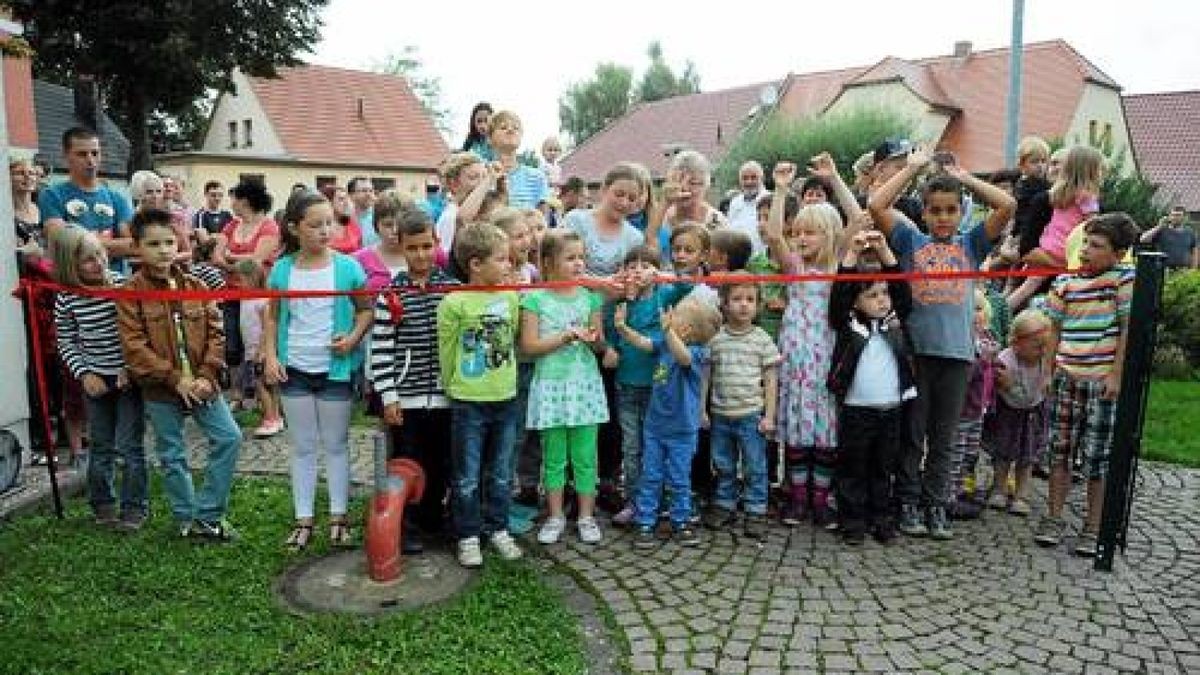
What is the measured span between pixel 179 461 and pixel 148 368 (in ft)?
1.83

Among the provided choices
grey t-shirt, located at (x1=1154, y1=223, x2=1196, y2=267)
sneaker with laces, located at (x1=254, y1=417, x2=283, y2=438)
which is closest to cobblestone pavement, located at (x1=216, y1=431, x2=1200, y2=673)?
sneaker with laces, located at (x1=254, y1=417, x2=283, y2=438)

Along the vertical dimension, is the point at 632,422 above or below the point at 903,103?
below

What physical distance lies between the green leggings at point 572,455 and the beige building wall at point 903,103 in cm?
2950

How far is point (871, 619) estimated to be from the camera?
12.8ft

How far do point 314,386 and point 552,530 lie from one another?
149cm

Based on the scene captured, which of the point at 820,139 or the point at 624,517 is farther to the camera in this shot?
the point at 820,139

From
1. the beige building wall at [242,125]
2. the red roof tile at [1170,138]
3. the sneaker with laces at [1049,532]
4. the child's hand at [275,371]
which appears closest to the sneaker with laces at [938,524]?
the sneaker with laces at [1049,532]

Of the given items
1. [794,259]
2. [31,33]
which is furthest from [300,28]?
[794,259]

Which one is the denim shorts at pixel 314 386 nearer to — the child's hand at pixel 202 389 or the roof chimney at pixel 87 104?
the child's hand at pixel 202 389

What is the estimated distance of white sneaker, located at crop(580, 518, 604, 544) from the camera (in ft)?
15.6

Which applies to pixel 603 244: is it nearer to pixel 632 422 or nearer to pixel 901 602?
pixel 632 422

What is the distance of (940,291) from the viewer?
4.73 meters

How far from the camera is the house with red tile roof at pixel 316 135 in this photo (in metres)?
37.8

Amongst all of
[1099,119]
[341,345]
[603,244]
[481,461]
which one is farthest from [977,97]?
[341,345]
